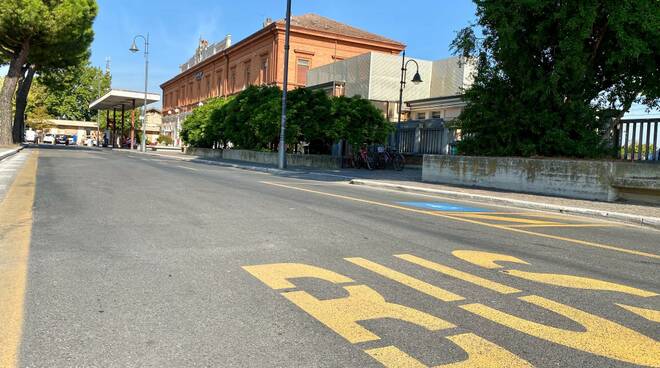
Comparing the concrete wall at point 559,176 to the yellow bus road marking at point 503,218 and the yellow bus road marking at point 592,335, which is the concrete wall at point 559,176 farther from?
the yellow bus road marking at point 592,335

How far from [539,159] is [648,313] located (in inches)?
440

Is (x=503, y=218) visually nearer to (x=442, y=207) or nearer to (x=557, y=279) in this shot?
(x=442, y=207)

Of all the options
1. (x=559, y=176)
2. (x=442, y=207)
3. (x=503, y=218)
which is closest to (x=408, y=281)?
(x=503, y=218)

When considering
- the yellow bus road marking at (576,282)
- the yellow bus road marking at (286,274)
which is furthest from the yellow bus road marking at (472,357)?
the yellow bus road marking at (576,282)

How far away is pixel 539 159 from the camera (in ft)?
47.2

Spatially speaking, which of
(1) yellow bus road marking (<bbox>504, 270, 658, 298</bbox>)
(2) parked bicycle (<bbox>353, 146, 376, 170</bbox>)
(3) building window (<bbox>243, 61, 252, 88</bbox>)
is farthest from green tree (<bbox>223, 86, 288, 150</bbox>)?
(1) yellow bus road marking (<bbox>504, 270, 658, 298</bbox>)

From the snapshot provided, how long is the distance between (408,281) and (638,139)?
12047mm

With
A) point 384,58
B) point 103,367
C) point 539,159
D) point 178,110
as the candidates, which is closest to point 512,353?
point 103,367

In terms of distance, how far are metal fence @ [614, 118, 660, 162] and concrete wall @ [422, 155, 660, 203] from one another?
50.7 inches

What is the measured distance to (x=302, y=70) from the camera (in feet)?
157

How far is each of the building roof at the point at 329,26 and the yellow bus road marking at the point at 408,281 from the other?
1748 inches

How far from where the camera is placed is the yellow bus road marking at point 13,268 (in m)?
3.07

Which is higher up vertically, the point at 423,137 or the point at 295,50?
the point at 295,50

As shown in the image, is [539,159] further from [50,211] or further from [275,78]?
[275,78]
